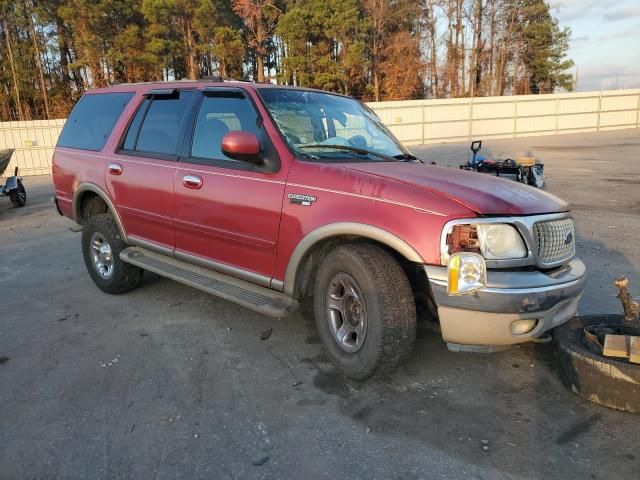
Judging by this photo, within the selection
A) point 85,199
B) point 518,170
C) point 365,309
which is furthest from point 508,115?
point 365,309

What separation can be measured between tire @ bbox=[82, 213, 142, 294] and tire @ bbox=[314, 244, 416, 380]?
102 inches

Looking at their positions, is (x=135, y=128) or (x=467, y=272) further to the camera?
(x=135, y=128)

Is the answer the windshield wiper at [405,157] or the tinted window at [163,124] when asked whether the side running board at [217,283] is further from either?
the windshield wiper at [405,157]

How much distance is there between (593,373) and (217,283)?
2.65 m

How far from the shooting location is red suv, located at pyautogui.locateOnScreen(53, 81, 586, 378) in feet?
9.39

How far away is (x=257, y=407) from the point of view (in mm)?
3107

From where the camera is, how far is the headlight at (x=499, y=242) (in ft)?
9.31

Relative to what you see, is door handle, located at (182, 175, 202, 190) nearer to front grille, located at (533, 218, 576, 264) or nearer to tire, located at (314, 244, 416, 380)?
tire, located at (314, 244, 416, 380)

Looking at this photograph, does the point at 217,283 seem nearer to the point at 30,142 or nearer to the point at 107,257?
the point at 107,257

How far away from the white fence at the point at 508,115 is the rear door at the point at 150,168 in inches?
962

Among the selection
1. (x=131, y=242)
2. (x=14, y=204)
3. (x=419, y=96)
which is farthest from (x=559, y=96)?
(x=131, y=242)

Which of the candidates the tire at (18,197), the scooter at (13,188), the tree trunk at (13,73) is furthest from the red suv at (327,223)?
the tree trunk at (13,73)

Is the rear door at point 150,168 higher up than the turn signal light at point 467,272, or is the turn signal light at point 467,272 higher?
the rear door at point 150,168

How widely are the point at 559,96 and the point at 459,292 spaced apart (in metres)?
34.7
